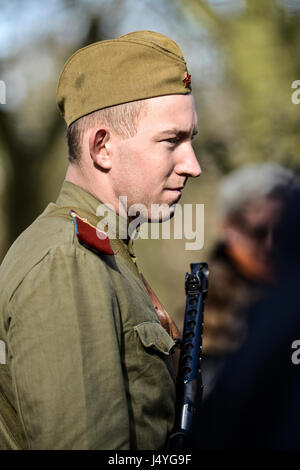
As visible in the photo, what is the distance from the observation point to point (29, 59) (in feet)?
23.3

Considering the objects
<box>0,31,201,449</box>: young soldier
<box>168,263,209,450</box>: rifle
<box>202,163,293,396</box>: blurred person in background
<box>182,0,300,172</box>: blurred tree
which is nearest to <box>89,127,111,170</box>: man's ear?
<box>0,31,201,449</box>: young soldier

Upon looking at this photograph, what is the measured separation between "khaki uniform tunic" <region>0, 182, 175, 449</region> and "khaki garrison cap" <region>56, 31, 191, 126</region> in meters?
0.39

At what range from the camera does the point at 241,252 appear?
5238 millimetres

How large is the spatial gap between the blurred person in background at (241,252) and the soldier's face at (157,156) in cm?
143

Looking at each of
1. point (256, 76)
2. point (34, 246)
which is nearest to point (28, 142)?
point (256, 76)

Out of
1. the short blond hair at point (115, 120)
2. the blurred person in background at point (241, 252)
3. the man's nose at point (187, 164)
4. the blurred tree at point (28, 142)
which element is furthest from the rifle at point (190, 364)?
the blurred tree at point (28, 142)

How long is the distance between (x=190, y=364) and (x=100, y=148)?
2.34 ft

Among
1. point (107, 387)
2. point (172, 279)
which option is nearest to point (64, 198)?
point (107, 387)

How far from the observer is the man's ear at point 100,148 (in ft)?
5.61

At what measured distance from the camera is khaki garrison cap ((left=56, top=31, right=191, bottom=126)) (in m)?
1.73

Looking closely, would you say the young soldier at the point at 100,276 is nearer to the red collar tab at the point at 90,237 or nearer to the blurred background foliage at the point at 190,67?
the red collar tab at the point at 90,237

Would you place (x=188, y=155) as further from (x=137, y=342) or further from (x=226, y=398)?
(x=226, y=398)

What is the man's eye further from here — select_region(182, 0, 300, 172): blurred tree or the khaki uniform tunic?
select_region(182, 0, 300, 172): blurred tree

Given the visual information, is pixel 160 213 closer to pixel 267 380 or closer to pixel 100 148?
pixel 100 148
